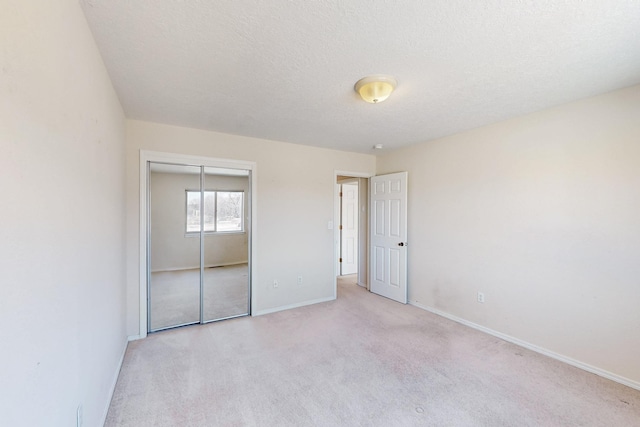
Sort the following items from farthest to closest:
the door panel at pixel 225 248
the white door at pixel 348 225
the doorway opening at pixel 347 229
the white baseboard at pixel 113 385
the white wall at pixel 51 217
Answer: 1. the white door at pixel 348 225
2. the doorway opening at pixel 347 229
3. the door panel at pixel 225 248
4. the white baseboard at pixel 113 385
5. the white wall at pixel 51 217

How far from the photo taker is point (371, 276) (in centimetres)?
485

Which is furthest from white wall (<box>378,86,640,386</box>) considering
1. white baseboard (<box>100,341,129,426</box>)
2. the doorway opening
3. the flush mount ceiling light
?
white baseboard (<box>100,341,129,426</box>)

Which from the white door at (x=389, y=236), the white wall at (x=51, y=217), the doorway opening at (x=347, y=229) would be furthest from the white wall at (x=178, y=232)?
the doorway opening at (x=347, y=229)

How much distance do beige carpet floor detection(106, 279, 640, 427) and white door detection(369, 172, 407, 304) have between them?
109 cm

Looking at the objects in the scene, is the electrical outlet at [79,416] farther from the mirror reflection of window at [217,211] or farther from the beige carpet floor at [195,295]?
the mirror reflection of window at [217,211]

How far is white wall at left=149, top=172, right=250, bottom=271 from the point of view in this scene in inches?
127

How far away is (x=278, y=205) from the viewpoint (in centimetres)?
395

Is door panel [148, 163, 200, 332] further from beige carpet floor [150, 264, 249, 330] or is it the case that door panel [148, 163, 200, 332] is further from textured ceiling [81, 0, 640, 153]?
textured ceiling [81, 0, 640, 153]

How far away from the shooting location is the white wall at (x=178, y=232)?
3234mm

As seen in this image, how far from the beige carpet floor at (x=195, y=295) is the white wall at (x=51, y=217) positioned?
1.41 metres

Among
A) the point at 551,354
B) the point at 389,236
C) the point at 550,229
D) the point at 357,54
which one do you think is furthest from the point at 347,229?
the point at 357,54

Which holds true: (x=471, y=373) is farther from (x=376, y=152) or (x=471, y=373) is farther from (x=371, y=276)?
(x=376, y=152)

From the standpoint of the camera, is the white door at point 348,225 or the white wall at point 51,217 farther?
the white door at point 348,225

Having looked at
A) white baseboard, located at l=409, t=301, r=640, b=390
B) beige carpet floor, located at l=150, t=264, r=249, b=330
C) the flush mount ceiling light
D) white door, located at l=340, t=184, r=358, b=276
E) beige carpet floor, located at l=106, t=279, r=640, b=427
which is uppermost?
the flush mount ceiling light
